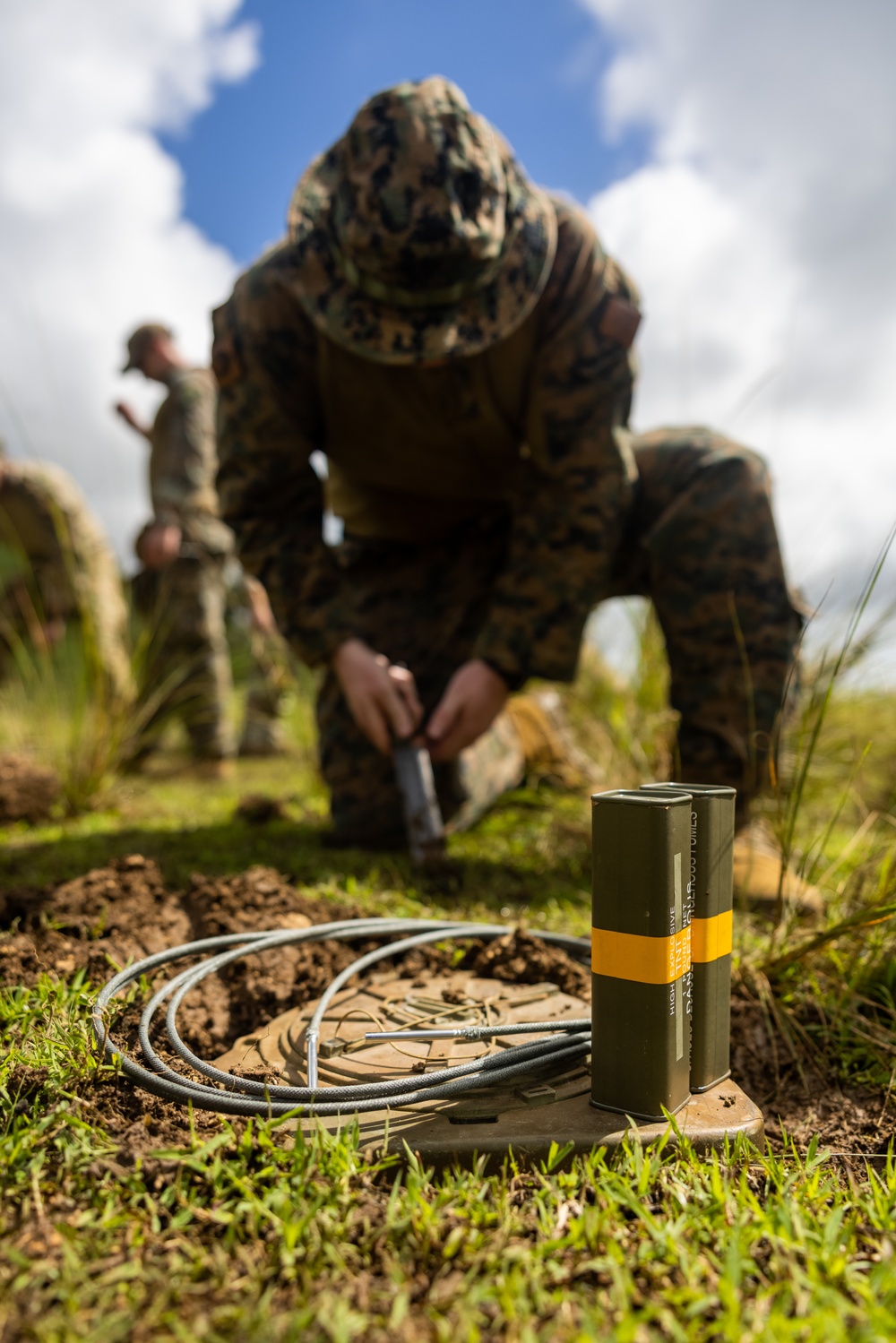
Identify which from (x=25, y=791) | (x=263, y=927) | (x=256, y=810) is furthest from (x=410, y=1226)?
(x=25, y=791)

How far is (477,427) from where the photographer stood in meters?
2.82

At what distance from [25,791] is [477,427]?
7.43ft

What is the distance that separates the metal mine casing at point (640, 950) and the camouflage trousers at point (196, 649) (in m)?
3.76

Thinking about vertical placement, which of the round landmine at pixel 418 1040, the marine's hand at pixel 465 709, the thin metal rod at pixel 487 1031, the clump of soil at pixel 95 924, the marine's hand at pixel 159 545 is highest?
the marine's hand at pixel 159 545

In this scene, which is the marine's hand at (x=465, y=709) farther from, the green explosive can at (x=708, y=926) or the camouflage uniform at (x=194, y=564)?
the camouflage uniform at (x=194, y=564)

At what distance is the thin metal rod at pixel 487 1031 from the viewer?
1395 mm

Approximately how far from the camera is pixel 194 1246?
0.98 m

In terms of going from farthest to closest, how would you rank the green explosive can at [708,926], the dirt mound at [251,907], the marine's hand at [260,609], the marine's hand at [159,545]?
the marine's hand at [260,609]
the marine's hand at [159,545]
the dirt mound at [251,907]
the green explosive can at [708,926]

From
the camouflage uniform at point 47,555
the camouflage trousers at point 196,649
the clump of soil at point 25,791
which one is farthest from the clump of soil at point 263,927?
the camouflage uniform at point 47,555

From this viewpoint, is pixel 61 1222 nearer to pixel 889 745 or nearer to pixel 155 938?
pixel 155 938

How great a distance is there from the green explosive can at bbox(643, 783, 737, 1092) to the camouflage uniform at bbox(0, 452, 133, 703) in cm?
388

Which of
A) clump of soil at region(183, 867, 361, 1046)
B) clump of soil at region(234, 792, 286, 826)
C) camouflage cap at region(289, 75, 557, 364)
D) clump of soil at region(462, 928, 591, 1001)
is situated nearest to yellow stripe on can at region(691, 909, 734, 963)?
clump of soil at region(462, 928, 591, 1001)

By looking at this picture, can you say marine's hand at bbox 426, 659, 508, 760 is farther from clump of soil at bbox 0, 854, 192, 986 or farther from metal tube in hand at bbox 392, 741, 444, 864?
clump of soil at bbox 0, 854, 192, 986

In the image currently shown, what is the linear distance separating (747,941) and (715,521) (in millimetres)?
1328
